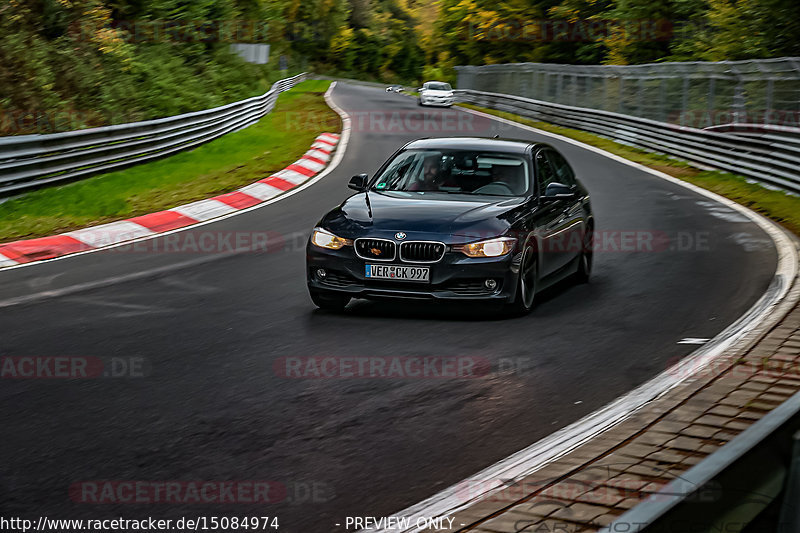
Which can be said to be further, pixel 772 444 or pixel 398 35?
pixel 398 35

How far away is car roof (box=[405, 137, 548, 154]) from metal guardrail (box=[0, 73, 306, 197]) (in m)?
8.20

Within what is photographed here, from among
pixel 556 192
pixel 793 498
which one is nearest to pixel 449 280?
pixel 556 192

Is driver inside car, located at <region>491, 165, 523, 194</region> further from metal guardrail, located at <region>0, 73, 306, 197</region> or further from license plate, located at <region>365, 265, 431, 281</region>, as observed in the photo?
metal guardrail, located at <region>0, 73, 306, 197</region>

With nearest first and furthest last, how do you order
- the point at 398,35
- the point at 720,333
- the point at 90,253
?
1. the point at 720,333
2. the point at 90,253
3. the point at 398,35

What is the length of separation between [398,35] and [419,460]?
449 ft

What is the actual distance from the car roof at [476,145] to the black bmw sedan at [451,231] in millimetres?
13

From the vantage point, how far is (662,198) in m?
18.8

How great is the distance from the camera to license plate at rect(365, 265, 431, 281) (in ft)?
28.7

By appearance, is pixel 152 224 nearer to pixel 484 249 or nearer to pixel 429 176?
pixel 429 176

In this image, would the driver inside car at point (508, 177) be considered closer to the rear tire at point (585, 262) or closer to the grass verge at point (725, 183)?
the rear tire at point (585, 262)

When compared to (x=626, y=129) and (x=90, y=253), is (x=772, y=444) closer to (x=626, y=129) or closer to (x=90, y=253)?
(x=90, y=253)

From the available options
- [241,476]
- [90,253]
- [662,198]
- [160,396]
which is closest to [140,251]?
A: [90,253]

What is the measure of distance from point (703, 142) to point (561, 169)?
14443 mm

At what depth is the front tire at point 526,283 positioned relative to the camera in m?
8.95
